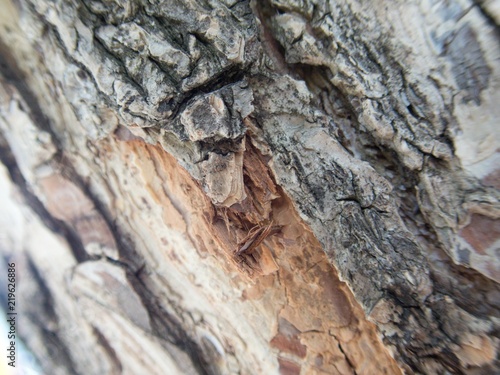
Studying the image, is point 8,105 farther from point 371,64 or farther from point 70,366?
point 371,64

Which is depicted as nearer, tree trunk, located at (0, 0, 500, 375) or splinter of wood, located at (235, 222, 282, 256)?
tree trunk, located at (0, 0, 500, 375)

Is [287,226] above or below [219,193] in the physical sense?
below

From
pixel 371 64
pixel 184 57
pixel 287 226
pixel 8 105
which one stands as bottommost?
pixel 287 226

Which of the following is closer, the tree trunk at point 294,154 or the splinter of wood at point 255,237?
the tree trunk at point 294,154

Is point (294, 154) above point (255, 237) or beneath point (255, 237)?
above

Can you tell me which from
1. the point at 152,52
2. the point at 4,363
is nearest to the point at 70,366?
the point at 4,363
